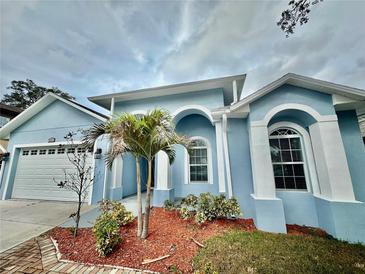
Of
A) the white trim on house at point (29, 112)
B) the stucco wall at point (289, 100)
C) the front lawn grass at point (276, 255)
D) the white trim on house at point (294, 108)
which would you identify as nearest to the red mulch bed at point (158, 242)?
the front lawn grass at point (276, 255)

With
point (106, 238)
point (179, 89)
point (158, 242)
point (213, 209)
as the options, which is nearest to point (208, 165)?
point (213, 209)

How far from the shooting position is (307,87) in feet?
15.5

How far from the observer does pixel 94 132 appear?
165 inches

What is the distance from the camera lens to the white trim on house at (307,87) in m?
4.27

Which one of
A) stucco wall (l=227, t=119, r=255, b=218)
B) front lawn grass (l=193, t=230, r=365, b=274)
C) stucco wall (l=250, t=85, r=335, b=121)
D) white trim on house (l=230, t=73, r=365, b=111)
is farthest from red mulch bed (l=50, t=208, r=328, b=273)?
white trim on house (l=230, t=73, r=365, b=111)

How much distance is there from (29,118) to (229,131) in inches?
469

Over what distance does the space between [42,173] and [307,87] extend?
13.0 metres

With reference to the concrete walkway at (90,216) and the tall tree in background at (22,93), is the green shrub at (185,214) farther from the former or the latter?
the tall tree in background at (22,93)

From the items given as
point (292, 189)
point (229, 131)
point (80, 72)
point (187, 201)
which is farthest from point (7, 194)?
point (292, 189)

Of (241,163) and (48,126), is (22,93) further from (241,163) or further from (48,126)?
(241,163)

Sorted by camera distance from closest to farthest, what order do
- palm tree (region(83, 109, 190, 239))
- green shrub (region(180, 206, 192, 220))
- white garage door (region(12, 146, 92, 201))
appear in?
1. palm tree (region(83, 109, 190, 239))
2. green shrub (region(180, 206, 192, 220))
3. white garage door (region(12, 146, 92, 201))

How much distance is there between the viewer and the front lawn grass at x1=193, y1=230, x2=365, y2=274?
2613 mm

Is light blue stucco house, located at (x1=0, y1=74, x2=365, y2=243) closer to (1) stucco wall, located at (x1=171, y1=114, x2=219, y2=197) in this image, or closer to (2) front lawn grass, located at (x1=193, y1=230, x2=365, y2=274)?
(1) stucco wall, located at (x1=171, y1=114, x2=219, y2=197)

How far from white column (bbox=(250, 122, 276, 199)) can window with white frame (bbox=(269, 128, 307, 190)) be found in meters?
0.91
